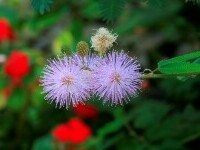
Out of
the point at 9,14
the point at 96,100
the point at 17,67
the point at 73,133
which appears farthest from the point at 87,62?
the point at 9,14

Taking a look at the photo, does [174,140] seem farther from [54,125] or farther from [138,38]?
[138,38]

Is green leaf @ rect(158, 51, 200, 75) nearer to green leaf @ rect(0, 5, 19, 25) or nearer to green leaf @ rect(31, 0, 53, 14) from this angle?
green leaf @ rect(31, 0, 53, 14)

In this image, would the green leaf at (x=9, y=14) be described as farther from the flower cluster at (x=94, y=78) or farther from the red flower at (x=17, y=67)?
the flower cluster at (x=94, y=78)

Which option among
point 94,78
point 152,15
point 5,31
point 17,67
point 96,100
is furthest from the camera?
point 5,31

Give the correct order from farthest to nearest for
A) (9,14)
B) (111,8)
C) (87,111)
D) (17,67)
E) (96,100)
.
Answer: (9,14) → (17,67) → (87,111) → (96,100) → (111,8)

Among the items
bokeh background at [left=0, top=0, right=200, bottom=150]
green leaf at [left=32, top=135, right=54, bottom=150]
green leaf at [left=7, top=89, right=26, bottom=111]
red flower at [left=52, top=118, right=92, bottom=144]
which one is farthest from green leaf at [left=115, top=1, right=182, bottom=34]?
green leaf at [left=7, top=89, right=26, bottom=111]

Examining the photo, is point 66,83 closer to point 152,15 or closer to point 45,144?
point 152,15

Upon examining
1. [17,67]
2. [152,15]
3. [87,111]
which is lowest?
[87,111]
